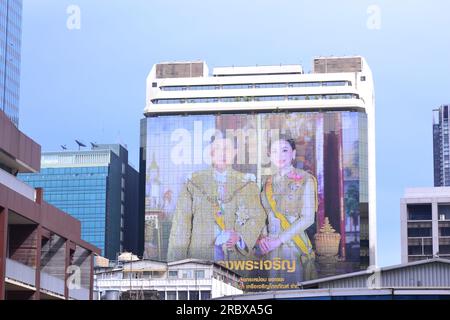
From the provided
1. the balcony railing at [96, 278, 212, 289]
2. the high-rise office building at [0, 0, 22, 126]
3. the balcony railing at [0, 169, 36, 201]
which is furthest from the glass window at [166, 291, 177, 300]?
the balcony railing at [0, 169, 36, 201]

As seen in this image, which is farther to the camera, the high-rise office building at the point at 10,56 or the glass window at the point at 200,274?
the high-rise office building at the point at 10,56

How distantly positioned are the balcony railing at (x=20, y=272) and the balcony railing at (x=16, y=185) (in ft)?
13.0

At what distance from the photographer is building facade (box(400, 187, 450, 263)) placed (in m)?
182

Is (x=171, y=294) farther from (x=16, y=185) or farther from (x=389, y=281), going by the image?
(x=389, y=281)

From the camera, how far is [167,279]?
508 ft

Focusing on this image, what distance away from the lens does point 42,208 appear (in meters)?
53.2

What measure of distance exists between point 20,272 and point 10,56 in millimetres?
131960

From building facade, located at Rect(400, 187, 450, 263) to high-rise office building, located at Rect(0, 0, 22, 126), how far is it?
7737 centimetres

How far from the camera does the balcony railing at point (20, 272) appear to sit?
46.3 m

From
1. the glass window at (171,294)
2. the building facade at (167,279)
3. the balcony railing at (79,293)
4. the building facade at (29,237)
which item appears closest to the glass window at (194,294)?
the building facade at (167,279)

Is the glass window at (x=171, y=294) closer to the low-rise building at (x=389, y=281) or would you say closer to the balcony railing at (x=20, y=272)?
the low-rise building at (x=389, y=281)

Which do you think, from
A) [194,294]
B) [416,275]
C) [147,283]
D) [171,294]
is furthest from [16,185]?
[147,283]
